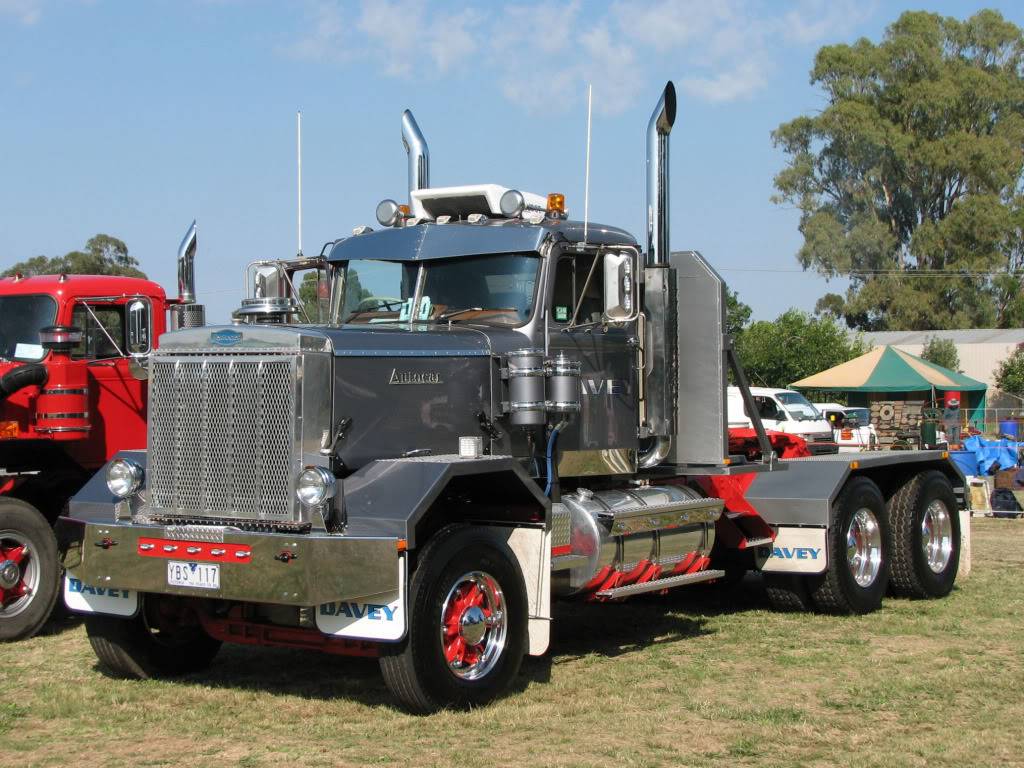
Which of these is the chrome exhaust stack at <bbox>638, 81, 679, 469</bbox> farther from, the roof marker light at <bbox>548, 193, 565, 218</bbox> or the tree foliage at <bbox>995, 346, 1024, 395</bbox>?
the tree foliage at <bbox>995, 346, 1024, 395</bbox>

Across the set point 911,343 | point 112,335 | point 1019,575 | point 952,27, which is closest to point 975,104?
point 952,27

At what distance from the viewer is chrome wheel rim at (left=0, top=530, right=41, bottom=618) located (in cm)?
947

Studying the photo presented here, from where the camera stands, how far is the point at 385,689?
7617 millimetres

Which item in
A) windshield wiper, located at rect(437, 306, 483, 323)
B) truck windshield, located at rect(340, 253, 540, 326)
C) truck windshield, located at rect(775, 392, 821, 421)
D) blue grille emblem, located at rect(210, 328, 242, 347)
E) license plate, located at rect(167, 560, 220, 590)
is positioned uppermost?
truck windshield, located at rect(340, 253, 540, 326)

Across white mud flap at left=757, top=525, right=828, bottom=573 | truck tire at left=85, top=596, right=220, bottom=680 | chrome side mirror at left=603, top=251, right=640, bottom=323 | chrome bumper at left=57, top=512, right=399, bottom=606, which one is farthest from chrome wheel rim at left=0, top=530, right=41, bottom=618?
white mud flap at left=757, top=525, right=828, bottom=573

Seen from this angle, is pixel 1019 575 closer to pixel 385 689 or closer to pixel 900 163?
pixel 385 689

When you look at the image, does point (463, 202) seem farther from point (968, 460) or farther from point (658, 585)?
point (968, 460)

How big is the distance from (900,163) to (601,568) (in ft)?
188

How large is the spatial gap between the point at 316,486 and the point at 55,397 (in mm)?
4307

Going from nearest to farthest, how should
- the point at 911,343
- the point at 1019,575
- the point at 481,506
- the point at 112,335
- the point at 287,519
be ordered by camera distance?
the point at 287,519
the point at 481,506
the point at 112,335
the point at 1019,575
the point at 911,343

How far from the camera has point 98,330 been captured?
10625 mm

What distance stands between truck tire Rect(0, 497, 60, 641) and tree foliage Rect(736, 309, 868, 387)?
45.2 meters

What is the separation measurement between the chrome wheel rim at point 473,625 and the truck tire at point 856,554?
374 cm

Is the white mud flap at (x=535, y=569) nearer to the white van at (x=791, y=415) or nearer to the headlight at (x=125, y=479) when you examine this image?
the headlight at (x=125, y=479)
